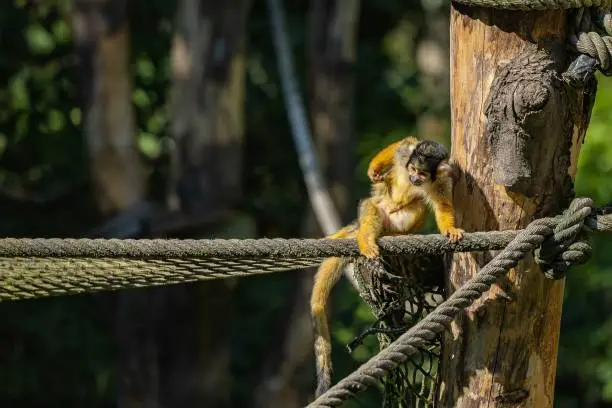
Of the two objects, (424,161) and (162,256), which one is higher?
(424,161)

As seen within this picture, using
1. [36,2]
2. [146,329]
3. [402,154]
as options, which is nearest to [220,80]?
[146,329]

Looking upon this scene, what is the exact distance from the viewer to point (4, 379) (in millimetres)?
7000

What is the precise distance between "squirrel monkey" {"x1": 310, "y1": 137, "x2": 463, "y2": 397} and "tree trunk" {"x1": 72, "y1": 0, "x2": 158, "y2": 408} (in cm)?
240

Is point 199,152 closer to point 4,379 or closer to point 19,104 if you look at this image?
point 19,104

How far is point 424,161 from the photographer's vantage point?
2928 mm

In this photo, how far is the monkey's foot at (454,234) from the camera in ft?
7.97

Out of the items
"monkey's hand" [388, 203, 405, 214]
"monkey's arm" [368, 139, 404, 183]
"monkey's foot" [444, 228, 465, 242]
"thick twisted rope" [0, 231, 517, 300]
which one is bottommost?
"thick twisted rope" [0, 231, 517, 300]

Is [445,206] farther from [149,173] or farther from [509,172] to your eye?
[149,173]

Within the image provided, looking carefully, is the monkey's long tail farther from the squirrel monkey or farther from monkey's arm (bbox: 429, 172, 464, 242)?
monkey's arm (bbox: 429, 172, 464, 242)

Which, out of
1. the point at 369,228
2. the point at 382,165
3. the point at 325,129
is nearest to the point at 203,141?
the point at 325,129

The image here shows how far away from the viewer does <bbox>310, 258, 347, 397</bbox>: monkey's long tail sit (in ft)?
9.32

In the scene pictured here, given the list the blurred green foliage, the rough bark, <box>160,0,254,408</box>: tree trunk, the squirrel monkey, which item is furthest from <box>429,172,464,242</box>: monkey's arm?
the blurred green foliage

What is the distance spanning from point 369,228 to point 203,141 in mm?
2569

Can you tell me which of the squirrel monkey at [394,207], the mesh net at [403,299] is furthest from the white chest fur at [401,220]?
the mesh net at [403,299]
